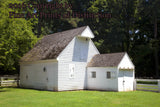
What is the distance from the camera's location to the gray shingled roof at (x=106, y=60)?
21878 mm

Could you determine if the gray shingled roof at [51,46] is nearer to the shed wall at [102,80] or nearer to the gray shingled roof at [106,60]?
the gray shingled roof at [106,60]

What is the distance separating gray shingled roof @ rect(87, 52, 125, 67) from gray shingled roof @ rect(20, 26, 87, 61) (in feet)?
12.8

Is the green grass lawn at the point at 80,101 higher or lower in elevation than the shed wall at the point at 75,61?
lower

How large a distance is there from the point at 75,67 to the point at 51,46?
438 cm

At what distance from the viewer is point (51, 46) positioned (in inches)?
995

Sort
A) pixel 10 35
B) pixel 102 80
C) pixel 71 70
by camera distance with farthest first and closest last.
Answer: pixel 71 70
pixel 102 80
pixel 10 35

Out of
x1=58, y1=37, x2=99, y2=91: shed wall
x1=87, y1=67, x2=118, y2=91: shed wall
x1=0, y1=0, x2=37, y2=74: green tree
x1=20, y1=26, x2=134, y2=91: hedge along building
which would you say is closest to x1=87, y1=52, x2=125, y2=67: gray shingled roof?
x1=20, y1=26, x2=134, y2=91: hedge along building

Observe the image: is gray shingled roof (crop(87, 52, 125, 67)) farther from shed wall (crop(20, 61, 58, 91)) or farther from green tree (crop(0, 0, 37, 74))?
green tree (crop(0, 0, 37, 74))

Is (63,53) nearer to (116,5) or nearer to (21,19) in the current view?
(21,19)

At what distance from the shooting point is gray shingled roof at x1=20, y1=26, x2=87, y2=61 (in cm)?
2319

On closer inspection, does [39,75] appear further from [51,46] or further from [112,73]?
[112,73]

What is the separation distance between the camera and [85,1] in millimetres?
53656

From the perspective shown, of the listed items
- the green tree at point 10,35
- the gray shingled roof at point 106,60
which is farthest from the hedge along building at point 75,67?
the green tree at point 10,35

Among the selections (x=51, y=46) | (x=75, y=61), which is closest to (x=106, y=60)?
(x=75, y=61)
